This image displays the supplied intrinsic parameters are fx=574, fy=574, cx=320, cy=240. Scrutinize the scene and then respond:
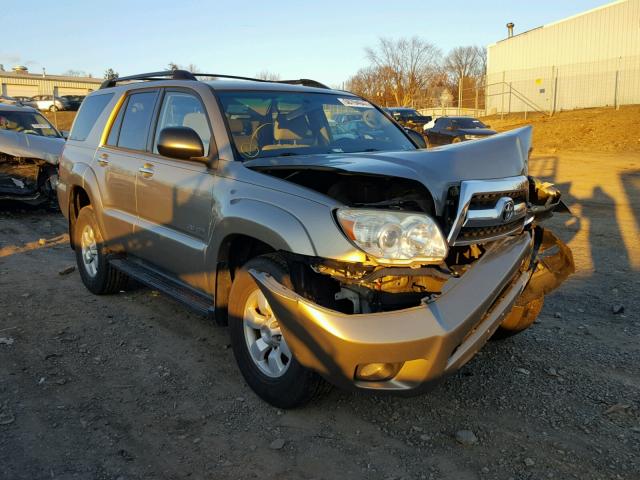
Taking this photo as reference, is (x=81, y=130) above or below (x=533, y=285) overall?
above

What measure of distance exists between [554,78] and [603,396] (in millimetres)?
30020

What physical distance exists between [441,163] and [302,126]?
157 centimetres

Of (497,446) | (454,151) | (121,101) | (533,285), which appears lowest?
(497,446)

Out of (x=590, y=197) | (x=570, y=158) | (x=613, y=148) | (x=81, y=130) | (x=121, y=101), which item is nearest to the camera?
(x=121, y=101)

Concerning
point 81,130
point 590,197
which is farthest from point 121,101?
point 590,197

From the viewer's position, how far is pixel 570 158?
59.4 feet

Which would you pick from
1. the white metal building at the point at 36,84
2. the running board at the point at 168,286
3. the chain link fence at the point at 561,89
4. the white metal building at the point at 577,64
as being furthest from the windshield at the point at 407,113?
the white metal building at the point at 36,84

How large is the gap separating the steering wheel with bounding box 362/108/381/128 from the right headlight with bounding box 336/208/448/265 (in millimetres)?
2084

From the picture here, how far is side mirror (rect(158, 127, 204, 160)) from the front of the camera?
3.73 metres

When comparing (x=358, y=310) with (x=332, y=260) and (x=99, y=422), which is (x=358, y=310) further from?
(x=99, y=422)

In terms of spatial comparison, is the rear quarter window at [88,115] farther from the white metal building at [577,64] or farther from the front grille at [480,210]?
the white metal building at [577,64]

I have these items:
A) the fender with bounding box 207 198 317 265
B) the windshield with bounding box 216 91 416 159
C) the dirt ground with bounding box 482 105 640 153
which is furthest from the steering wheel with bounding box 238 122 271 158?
the dirt ground with bounding box 482 105 640 153

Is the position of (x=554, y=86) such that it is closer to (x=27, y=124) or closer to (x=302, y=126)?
(x=27, y=124)

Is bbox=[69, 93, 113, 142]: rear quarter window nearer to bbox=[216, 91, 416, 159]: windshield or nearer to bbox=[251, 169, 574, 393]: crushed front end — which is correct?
bbox=[216, 91, 416, 159]: windshield
